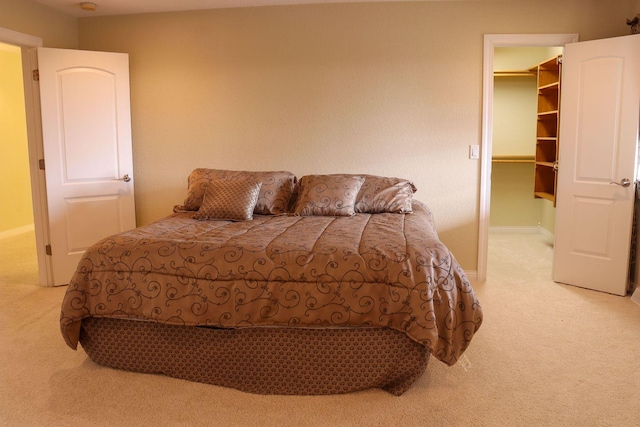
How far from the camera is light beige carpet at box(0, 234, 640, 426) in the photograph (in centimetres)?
237

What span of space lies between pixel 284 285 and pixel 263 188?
1591mm

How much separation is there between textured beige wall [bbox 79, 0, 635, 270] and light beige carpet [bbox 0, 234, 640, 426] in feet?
4.84

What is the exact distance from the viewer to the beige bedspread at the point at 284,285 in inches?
97.3

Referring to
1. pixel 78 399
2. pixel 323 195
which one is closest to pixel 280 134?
pixel 323 195

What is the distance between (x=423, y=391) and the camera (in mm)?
2607

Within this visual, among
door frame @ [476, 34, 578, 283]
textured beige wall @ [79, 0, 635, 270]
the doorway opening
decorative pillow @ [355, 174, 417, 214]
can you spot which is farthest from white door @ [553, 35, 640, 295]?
the doorway opening

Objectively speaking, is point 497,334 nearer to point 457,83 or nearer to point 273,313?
point 273,313

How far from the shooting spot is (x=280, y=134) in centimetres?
461

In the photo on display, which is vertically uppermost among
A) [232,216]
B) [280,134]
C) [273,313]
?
[280,134]

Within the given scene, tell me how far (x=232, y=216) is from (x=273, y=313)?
131 centimetres

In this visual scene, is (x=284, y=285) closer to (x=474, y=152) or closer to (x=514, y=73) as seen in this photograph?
(x=474, y=152)

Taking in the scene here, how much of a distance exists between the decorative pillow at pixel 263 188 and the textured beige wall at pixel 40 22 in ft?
5.60

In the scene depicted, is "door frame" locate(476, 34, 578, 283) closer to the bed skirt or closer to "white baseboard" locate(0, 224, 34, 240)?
the bed skirt

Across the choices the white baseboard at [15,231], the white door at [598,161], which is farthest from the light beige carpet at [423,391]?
the white baseboard at [15,231]
